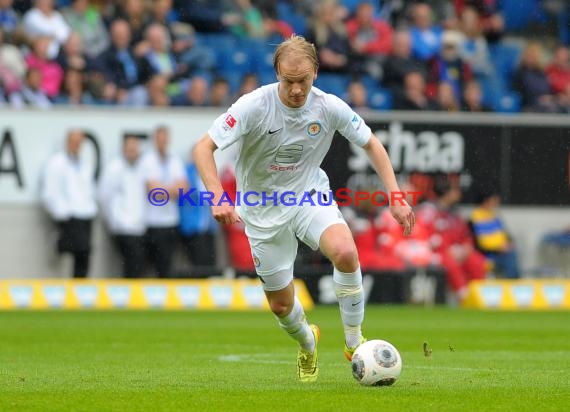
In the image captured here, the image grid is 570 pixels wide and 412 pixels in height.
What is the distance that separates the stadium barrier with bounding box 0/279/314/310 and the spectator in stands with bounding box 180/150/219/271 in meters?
0.50

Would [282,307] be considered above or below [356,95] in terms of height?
above

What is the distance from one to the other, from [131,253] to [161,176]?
3.90 feet

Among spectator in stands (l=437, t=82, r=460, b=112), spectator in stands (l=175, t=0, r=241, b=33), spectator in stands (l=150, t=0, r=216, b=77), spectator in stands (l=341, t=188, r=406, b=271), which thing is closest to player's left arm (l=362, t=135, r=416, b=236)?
spectator in stands (l=341, t=188, r=406, b=271)

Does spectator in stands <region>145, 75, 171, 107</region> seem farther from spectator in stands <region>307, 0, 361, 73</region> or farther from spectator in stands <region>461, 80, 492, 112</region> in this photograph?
spectator in stands <region>461, 80, 492, 112</region>

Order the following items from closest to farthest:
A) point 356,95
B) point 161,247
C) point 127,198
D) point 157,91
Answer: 1. point 127,198
2. point 161,247
3. point 157,91
4. point 356,95

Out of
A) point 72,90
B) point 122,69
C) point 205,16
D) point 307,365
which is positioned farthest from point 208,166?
point 205,16

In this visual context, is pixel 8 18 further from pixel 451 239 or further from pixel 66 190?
pixel 451 239

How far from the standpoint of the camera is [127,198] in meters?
18.5

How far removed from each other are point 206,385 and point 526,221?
43.8 feet

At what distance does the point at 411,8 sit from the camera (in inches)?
913

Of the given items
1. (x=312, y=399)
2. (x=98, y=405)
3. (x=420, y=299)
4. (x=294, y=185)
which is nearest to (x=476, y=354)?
(x=294, y=185)

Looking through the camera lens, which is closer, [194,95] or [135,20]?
[194,95]

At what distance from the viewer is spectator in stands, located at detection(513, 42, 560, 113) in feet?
72.9

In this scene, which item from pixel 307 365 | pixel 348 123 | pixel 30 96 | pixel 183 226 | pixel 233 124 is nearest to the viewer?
pixel 233 124
